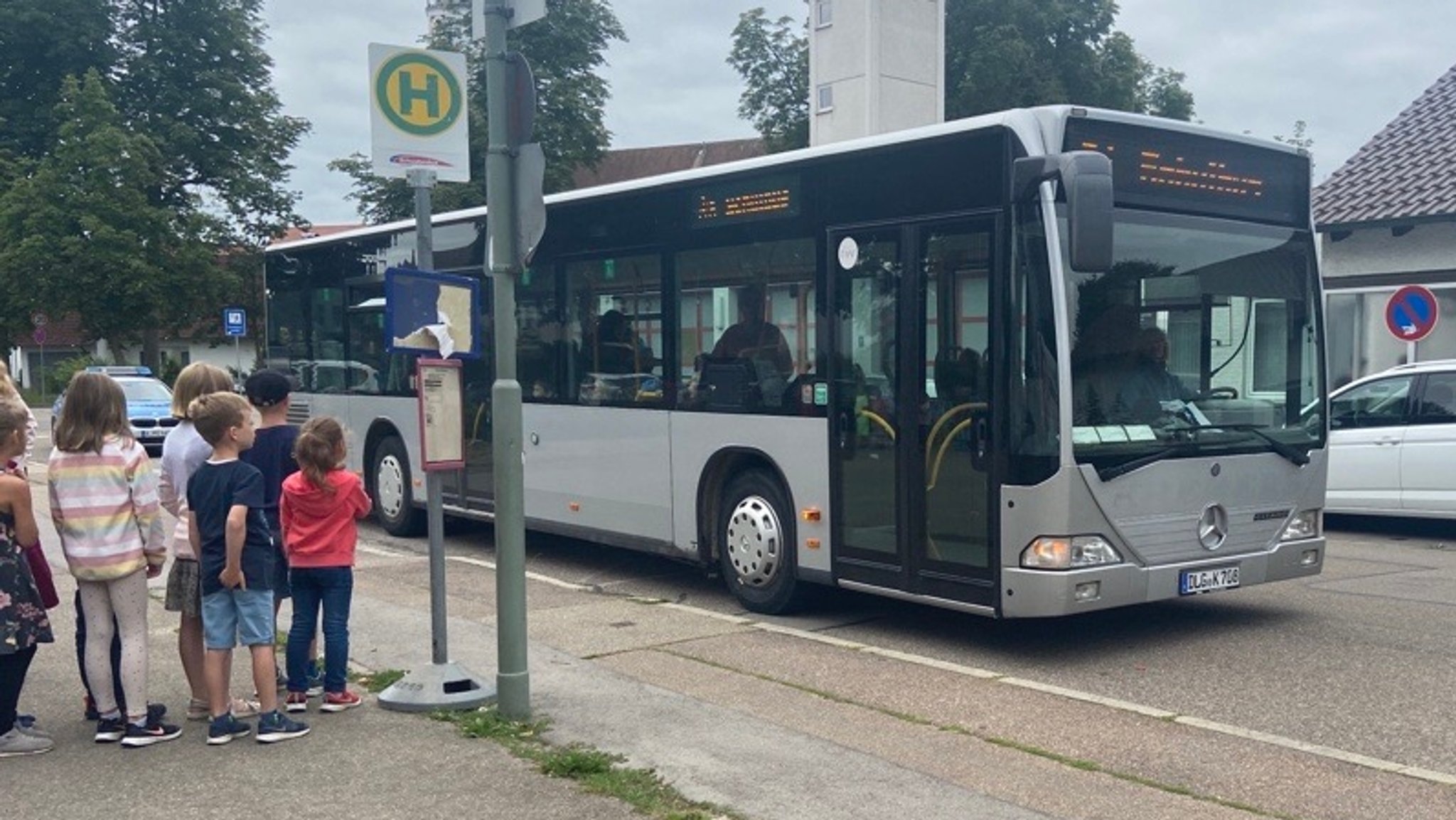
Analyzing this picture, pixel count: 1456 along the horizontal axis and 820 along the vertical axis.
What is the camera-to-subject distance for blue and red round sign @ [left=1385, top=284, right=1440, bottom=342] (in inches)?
670

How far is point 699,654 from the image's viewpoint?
8414 millimetres

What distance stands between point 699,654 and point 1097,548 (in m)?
2.41

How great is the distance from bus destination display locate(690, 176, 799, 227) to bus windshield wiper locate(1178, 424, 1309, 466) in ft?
10.0

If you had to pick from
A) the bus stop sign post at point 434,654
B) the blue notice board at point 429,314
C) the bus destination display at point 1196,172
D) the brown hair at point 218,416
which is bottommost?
the bus stop sign post at point 434,654

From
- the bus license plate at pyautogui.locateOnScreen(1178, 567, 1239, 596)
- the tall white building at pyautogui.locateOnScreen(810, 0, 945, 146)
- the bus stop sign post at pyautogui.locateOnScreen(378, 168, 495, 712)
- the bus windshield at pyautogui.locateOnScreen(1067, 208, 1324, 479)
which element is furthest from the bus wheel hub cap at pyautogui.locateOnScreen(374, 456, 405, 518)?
the tall white building at pyautogui.locateOnScreen(810, 0, 945, 146)

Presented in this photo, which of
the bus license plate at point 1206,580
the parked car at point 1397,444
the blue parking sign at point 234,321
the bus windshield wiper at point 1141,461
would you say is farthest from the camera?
the blue parking sign at point 234,321

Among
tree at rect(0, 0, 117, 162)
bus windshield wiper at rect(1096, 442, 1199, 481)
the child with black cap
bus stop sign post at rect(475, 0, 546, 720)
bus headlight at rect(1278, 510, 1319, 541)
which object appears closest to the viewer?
bus stop sign post at rect(475, 0, 546, 720)

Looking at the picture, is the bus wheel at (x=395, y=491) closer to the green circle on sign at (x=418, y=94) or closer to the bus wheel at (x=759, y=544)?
the bus wheel at (x=759, y=544)

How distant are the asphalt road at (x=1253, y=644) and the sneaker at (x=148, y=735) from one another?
4140 mm

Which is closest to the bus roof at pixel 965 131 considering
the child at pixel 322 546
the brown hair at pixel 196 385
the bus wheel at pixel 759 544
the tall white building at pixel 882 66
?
the bus wheel at pixel 759 544

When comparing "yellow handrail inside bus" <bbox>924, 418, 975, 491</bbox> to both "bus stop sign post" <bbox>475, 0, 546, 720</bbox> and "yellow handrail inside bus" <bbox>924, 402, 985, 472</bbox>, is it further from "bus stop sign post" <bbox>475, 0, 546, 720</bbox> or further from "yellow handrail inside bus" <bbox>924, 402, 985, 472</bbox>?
"bus stop sign post" <bbox>475, 0, 546, 720</bbox>

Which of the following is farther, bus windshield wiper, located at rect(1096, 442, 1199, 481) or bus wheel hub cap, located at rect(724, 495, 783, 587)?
bus wheel hub cap, located at rect(724, 495, 783, 587)

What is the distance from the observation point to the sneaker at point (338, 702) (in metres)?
6.88

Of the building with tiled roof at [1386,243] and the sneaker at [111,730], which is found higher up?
the building with tiled roof at [1386,243]
